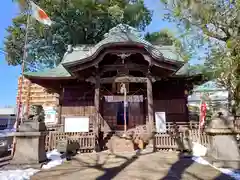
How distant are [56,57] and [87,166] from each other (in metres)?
19.0

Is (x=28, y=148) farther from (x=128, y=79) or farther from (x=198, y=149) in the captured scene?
(x=198, y=149)

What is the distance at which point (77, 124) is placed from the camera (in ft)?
29.3

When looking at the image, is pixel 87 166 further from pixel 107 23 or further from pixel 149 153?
pixel 107 23

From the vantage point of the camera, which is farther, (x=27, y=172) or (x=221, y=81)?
(x=221, y=81)

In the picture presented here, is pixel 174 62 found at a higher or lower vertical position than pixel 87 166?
higher

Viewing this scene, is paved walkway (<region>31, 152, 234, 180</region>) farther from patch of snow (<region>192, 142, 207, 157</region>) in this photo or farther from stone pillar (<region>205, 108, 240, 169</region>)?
patch of snow (<region>192, 142, 207, 157</region>)

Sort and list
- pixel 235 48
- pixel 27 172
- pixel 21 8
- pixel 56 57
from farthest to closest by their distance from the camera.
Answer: pixel 56 57 → pixel 21 8 → pixel 235 48 → pixel 27 172

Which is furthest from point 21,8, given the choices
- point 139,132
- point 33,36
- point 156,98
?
point 139,132

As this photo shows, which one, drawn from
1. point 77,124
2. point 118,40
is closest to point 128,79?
point 118,40

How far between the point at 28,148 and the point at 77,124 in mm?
2884

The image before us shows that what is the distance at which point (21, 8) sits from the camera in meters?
16.7

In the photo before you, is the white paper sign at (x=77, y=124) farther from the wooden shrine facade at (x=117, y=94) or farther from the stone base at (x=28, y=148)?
the stone base at (x=28, y=148)

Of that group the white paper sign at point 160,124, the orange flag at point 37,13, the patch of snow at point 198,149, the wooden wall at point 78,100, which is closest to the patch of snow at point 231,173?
the patch of snow at point 198,149

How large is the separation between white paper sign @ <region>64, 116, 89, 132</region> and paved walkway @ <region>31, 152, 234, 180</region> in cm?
165
